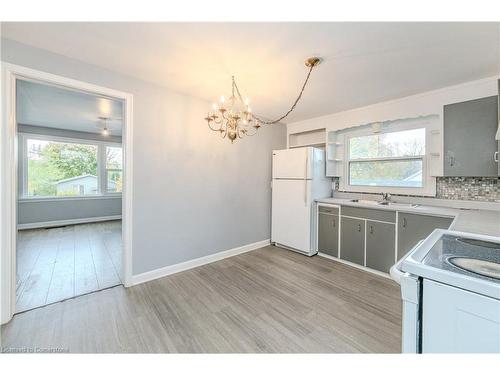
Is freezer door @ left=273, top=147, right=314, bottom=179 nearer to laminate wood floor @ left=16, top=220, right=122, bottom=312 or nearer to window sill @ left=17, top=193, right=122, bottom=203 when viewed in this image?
laminate wood floor @ left=16, top=220, right=122, bottom=312

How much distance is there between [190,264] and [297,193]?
1920 millimetres

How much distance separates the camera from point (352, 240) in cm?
299

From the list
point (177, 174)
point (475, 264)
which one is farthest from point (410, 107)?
point (177, 174)

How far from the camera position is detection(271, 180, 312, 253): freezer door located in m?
3.34

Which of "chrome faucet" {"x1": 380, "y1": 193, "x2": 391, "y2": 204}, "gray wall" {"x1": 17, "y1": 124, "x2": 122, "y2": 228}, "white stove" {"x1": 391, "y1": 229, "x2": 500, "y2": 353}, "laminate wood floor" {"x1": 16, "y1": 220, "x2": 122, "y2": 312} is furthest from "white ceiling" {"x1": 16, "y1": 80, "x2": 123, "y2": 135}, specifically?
"chrome faucet" {"x1": 380, "y1": 193, "x2": 391, "y2": 204}

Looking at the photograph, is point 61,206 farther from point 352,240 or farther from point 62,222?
point 352,240

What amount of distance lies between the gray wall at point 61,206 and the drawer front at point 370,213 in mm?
5853

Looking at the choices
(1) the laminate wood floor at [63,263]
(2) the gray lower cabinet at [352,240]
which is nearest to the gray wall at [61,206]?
(1) the laminate wood floor at [63,263]
